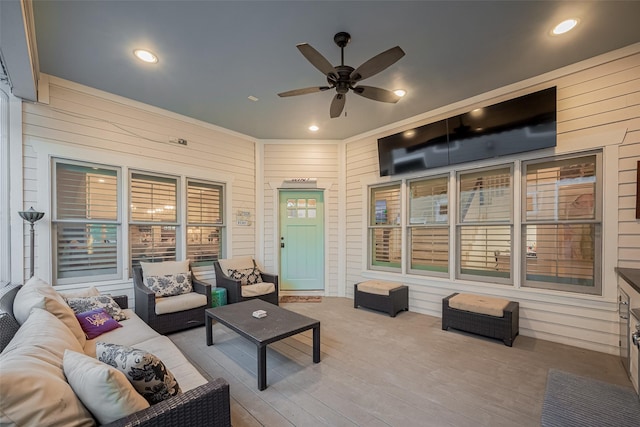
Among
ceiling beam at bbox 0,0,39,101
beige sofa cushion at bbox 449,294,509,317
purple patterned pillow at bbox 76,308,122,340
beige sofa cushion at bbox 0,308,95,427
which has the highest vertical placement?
ceiling beam at bbox 0,0,39,101

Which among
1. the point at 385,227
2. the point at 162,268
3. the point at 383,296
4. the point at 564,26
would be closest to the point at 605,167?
the point at 564,26

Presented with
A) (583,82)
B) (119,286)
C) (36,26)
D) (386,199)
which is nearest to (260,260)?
(119,286)

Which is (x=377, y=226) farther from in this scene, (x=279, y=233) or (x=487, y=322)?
(x=487, y=322)

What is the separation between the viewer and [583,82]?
123 inches

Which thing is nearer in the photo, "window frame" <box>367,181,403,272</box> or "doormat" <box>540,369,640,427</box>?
"doormat" <box>540,369,640,427</box>

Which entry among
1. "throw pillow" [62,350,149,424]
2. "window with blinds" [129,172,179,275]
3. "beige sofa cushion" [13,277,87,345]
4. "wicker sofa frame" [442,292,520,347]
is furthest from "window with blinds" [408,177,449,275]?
"beige sofa cushion" [13,277,87,345]

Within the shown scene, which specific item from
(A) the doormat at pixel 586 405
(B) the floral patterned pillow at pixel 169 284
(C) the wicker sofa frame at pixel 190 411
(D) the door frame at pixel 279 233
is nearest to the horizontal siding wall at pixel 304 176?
(D) the door frame at pixel 279 233

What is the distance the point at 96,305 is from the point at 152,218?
1688 millimetres

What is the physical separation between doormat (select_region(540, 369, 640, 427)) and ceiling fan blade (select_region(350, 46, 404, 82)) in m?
2.65

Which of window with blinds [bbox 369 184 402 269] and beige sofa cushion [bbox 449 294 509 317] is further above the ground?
window with blinds [bbox 369 184 402 269]

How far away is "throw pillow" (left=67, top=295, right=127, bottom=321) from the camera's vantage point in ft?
8.74

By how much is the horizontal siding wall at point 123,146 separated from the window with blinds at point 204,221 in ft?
0.59

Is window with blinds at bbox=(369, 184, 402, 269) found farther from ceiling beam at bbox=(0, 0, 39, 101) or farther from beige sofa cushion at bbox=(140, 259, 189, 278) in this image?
ceiling beam at bbox=(0, 0, 39, 101)

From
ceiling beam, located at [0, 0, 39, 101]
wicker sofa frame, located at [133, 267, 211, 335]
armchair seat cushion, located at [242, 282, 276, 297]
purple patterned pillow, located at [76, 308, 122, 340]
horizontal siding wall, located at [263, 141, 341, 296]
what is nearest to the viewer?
ceiling beam, located at [0, 0, 39, 101]
